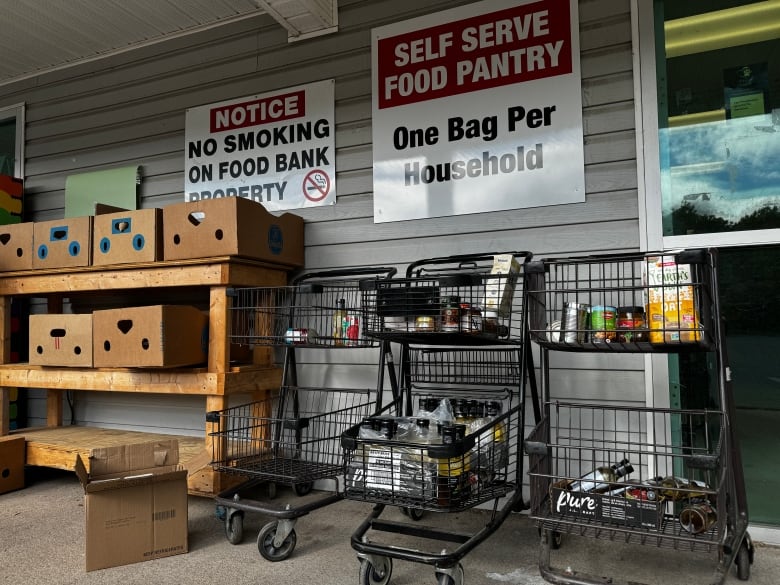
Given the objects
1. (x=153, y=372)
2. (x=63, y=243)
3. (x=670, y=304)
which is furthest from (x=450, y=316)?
(x=63, y=243)

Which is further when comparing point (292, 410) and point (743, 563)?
point (292, 410)

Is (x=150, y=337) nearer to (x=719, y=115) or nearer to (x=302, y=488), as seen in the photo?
(x=302, y=488)

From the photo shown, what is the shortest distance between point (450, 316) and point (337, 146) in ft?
5.18

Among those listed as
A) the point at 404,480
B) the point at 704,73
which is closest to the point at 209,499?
the point at 404,480

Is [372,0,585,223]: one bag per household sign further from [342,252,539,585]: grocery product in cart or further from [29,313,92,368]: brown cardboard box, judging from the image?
[29,313,92,368]: brown cardboard box

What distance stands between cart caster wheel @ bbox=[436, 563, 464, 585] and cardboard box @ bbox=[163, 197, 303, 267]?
66.8 inches

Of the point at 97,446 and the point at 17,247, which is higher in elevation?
the point at 17,247

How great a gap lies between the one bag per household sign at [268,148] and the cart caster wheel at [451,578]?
2.06m

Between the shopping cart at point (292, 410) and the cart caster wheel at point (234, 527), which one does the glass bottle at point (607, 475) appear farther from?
the cart caster wheel at point (234, 527)

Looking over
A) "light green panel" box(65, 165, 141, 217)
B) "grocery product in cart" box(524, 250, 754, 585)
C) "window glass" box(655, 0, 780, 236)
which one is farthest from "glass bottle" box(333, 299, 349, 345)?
"light green panel" box(65, 165, 141, 217)

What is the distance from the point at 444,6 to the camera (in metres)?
3.03

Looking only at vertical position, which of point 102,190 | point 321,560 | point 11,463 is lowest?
point 321,560

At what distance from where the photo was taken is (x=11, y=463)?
127 inches

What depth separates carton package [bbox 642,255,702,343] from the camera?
1787 millimetres
